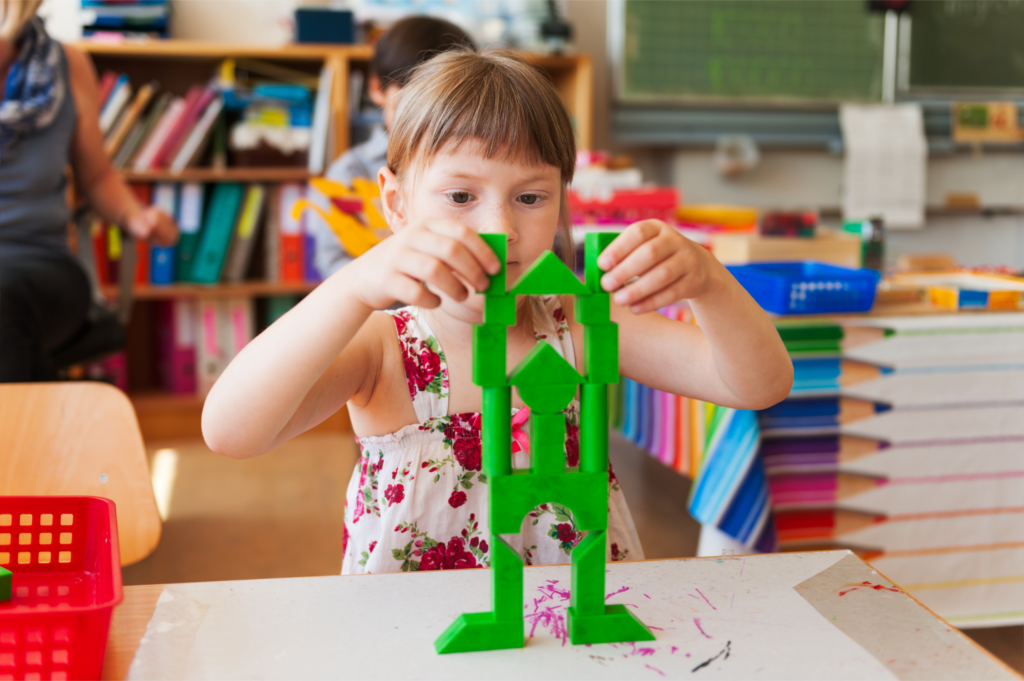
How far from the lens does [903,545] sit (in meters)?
1.43

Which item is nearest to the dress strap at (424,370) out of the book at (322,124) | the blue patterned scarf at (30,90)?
the blue patterned scarf at (30,90)

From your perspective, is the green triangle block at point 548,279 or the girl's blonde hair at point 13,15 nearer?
the green triangle block at point 548,279

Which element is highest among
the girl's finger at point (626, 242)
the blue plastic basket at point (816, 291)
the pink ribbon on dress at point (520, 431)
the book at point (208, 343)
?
the girl's finger at point (626, 242)

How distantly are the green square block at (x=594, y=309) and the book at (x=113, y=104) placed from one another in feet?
8.66

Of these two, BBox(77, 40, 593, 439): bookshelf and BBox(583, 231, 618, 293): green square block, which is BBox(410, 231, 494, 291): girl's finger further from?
BBox(77, 40, 593, 439): bookshelf

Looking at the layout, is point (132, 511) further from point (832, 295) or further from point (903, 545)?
point (903, 545)

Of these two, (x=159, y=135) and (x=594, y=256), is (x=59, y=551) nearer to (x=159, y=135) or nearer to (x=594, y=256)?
(x=594, y=256)

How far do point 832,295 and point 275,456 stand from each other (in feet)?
6.31

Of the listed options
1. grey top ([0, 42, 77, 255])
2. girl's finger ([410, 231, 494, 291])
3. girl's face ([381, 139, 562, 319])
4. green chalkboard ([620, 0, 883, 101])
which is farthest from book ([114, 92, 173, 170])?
girl's finger ([410, 231, 494, 291])

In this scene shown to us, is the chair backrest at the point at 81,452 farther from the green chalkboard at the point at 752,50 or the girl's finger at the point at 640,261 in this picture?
the green chalkboard at the point at 752,50

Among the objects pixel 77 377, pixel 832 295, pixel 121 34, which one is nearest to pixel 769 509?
pixel 832 295

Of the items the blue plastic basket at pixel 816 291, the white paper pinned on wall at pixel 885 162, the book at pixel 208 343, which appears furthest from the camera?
the white paper pinned on wall at pixel 885 162

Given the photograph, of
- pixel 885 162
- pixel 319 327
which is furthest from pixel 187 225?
pixel 885 162

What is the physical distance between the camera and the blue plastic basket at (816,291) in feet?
4.42
